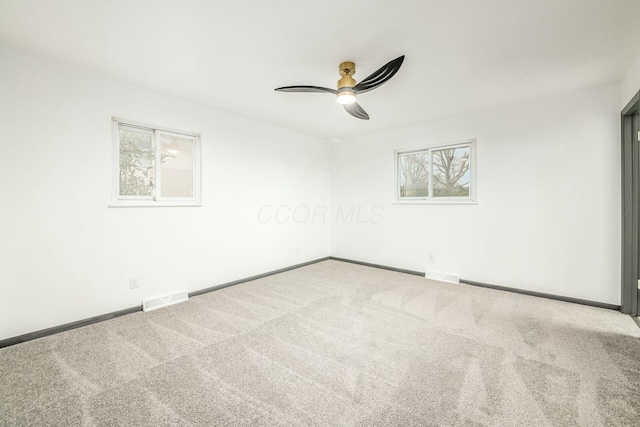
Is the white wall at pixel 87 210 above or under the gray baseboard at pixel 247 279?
above

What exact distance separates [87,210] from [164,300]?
4.09ft

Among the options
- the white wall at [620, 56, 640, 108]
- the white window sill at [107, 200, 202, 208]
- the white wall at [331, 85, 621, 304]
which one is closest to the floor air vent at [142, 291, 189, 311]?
the white window sill at [107, 200, 202, 208]

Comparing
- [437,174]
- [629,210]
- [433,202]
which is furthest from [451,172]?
[629,210]

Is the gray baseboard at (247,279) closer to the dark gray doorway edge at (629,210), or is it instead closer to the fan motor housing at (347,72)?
the fan motor housing at (347,72)

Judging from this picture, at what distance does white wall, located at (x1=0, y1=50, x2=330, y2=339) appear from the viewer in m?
2.25

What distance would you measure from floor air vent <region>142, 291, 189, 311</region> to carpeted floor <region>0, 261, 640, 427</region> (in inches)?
6.3

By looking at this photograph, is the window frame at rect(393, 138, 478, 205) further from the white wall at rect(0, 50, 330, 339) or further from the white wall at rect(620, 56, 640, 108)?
the white wall at rect(0, 50, 330, 339)

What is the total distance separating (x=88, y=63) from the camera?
2.45 meters

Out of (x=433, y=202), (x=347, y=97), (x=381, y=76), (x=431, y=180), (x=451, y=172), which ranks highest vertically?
(x=381, y=76)

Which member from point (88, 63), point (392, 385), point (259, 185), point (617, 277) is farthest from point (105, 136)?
point (617, 277)

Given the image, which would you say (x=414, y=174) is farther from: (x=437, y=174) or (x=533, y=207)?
(x=533, y=207)

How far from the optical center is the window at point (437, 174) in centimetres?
395

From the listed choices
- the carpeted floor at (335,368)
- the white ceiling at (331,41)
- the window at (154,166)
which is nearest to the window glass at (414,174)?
the white ceiling at (331,41)

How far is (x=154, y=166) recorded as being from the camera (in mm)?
3154
